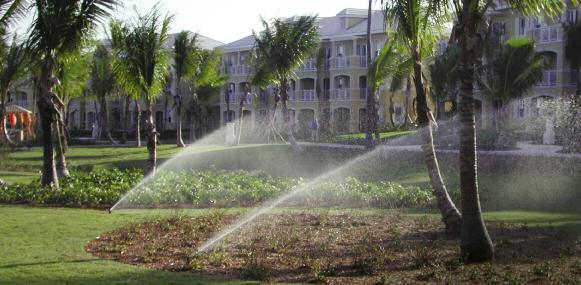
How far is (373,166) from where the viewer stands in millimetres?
26938

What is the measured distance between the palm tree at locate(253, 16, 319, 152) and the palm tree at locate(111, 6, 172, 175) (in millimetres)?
11017

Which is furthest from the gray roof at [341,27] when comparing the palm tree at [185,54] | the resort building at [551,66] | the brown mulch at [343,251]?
the brown mulch at [343,251]

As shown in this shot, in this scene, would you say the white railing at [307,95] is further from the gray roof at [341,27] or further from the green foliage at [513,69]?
the green foliage at [513,69]

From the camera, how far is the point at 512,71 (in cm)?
3197

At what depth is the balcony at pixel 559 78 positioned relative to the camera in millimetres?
42812

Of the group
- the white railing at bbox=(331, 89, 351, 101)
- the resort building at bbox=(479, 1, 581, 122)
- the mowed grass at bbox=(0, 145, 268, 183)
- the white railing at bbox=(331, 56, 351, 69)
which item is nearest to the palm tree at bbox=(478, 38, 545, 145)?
the resort building at bbox=(479, 1, 581, 122)

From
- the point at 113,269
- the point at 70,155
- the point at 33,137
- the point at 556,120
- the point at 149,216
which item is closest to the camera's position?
the point at 113,269

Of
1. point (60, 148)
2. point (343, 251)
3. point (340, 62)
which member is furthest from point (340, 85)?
point (343, 251)

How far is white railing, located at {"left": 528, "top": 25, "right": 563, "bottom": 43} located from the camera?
42.9 meters

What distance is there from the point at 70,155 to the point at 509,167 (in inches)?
908

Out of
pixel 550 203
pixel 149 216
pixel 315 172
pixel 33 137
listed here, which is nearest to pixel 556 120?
pixel 315 172

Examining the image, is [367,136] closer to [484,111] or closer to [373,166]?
[373,166]

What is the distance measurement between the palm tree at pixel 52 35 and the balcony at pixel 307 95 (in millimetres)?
42882

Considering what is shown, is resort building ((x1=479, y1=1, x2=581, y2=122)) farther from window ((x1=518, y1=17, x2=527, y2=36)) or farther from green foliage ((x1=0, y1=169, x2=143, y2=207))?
green foliage ((x1=0, y1=169, x2=143, y2=207))
